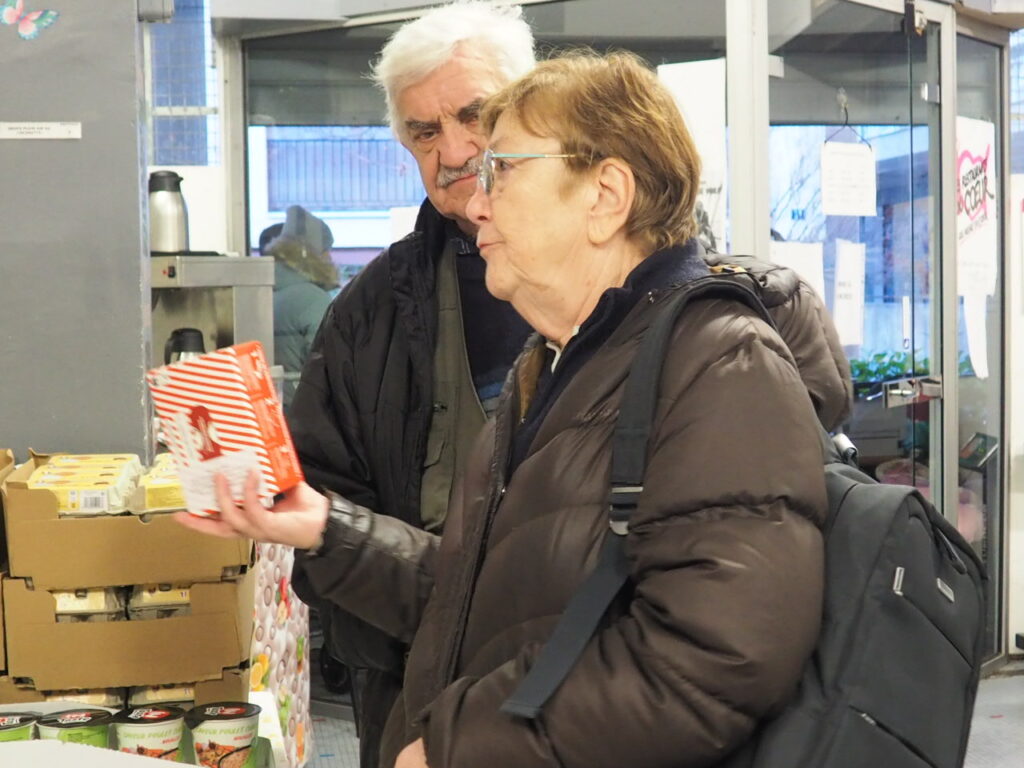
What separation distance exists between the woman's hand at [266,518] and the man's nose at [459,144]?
594 millimetres

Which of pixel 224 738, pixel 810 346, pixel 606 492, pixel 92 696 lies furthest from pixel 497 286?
pixel 92 696

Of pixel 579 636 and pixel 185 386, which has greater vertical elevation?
pixel 185 386

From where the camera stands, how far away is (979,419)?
5.06 m

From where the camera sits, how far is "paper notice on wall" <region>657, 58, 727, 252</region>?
3.88 meters

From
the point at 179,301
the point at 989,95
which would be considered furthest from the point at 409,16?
the point at 989,95

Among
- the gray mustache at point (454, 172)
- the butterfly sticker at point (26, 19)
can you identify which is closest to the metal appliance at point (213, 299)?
the butterfly sticker at point (26, 19)

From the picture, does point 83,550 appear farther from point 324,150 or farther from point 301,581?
point 324,150

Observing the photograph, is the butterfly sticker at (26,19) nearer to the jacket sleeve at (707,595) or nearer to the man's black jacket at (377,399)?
the man's black jacket at (377,399)

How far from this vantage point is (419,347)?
1.97 m

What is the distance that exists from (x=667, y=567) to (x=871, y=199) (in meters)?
3.50

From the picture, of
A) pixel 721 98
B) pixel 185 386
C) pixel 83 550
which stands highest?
pixel 721 98

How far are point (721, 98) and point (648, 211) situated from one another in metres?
2.60

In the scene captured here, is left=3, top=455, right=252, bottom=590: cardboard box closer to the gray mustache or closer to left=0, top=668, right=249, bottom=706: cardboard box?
left=0, top=668, right=249, bottom=706: cardboard box

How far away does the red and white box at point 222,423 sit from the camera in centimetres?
152
